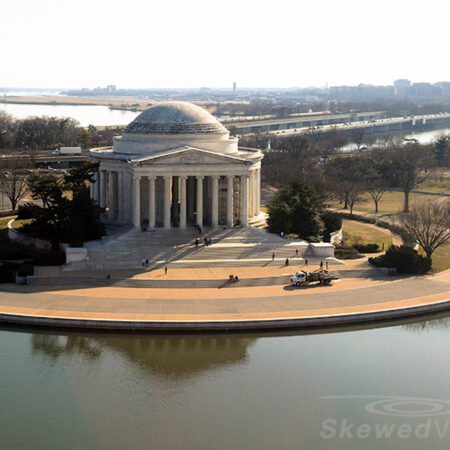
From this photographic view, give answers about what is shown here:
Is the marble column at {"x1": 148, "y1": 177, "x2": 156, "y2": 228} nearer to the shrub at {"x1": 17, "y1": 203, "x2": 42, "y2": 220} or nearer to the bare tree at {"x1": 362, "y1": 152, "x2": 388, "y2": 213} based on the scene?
the shrub at {"x1": 17, "y1": 203, "x2": 42, "y2": 220}

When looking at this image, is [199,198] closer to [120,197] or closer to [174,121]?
[120,197]

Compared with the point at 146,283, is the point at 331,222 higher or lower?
higher

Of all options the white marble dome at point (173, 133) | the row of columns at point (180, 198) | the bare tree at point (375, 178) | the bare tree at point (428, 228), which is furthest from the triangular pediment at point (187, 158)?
the bare tree at point (375, 178)

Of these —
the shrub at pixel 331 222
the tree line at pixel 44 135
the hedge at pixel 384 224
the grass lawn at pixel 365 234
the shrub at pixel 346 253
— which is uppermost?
the tree line at pixel 44 135

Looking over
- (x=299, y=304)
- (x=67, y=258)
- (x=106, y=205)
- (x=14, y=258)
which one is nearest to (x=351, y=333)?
(x=299, y=304)

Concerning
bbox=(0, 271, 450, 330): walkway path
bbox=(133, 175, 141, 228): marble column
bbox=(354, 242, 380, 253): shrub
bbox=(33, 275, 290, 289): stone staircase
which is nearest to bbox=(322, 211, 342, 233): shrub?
bbox=(354, 242, 380, 253): shrub

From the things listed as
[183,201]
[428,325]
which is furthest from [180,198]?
[428,325]

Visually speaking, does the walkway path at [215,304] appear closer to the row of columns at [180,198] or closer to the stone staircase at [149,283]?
the stone staircase at [149,283]
